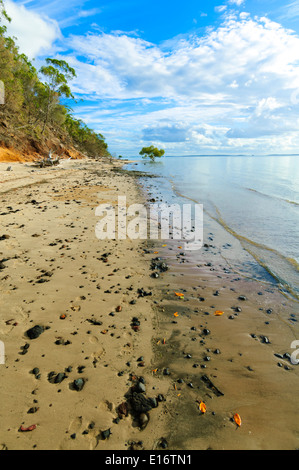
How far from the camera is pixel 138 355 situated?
13.6 ft

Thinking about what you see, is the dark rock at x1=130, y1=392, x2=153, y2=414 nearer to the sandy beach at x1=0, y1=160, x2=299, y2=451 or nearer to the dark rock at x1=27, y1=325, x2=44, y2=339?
the sandy beach at x1=0, y1=160, x2=299, y2=451

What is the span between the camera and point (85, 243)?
344 inches

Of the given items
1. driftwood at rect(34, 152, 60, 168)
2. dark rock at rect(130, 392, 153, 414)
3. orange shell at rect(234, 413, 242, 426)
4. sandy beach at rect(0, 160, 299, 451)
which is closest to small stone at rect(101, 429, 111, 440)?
sandy beach at rect(0, 160, 299, 451)

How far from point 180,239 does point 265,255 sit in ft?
12.8

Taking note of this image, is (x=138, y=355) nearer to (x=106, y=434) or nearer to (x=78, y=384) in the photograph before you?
(x=78, y=384)

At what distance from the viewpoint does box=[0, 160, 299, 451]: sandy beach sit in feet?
9.74

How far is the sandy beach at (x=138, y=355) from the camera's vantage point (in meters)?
2.97

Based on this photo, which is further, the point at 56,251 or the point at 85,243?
the point at 85,243

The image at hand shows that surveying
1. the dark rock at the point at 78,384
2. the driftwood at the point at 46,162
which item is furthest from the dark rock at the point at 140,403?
the driftwood at the point at 46,162

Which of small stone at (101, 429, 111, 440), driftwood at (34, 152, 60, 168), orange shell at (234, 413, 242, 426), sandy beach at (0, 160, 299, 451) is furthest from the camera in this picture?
driftwood at (34, 152, 60, 168)

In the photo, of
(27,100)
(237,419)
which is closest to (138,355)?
(237,419)
